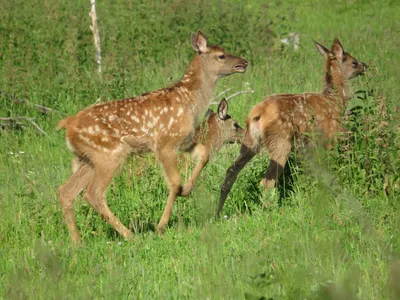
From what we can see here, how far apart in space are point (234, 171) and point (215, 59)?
1.38 m

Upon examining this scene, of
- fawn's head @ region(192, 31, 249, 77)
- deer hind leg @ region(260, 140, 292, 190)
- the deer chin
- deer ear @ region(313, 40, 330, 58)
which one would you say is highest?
deer ear @ region(313, 40, 330, 58)

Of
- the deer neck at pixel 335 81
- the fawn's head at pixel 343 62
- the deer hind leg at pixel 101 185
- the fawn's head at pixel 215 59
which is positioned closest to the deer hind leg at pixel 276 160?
the deer neck at pixel 335 81

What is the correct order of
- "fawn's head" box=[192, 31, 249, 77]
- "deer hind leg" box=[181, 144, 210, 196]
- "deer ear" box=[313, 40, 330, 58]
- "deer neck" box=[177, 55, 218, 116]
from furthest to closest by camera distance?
1. "deer ear" box=[313, 40, 330, 58]
2. "fawn's head" box=[192, 31, 249, 77]
3. "deer neck" box=[177, 55, 218, 116]
4. "deer hind leg" box=[181, 144, 210, 196]

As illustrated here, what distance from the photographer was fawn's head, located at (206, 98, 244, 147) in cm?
959

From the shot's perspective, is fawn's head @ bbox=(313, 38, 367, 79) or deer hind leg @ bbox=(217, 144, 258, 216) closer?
deer hind leg @ bbox=(217, 144, 258, 216)

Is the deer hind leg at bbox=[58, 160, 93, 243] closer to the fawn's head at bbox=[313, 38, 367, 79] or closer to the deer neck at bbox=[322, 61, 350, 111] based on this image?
the deer neck at bbox=[322, 61, 350, 111]

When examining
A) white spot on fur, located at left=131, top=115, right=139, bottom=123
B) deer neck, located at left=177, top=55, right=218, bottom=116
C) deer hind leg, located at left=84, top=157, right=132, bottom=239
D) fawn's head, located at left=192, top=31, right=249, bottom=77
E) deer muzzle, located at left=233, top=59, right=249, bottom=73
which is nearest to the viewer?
deer hind leg, located at left=84, top=157, right=132, bottom=239

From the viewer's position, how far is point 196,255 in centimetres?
598

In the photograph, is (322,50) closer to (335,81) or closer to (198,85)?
(335,81)

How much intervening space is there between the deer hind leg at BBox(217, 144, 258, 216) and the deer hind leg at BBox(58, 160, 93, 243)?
4.05 ft

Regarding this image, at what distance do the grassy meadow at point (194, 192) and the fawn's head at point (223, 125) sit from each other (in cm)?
17

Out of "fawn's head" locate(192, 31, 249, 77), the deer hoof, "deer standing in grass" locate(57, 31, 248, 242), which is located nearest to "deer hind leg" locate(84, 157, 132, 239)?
"deer standing in grass" locate(57, 31, 248, 242)

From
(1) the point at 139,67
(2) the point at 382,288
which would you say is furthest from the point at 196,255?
(1) the point at 139,67

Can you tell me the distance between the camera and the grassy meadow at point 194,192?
4801mm
